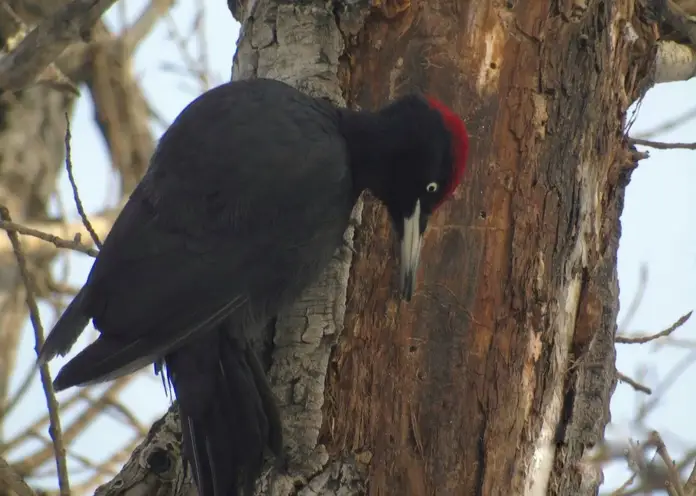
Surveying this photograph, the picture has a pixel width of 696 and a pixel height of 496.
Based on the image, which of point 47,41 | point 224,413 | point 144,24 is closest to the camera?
point 224,413

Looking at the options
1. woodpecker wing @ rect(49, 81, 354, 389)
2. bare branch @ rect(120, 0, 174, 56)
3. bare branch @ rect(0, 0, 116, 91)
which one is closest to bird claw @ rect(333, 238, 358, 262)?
woodpecker wing @ rect(49, 81, 354, 389)

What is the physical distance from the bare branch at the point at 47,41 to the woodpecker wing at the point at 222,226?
1.76 ft

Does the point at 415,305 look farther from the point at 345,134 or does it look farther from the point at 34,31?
the point at 34,31

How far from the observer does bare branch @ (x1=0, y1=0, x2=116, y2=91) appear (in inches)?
127

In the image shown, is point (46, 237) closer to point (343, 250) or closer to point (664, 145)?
point (343, 250)

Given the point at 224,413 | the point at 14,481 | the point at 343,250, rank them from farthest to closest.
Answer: the point at 343,250
the point at 224,413
the point at 14,481

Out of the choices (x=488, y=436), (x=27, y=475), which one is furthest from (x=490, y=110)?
(x=27, y=475)

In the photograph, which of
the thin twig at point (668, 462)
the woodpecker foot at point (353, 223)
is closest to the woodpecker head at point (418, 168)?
the woodpecker foot at point (353, 223)

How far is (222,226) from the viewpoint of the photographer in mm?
2834

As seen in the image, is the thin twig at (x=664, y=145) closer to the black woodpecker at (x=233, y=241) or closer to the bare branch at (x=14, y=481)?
the black woodpecker at (x=233, y=241)

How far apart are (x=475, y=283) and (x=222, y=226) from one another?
0.73 m

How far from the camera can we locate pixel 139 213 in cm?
289

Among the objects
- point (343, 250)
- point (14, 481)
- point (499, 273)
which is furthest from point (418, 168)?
point (14, 481)

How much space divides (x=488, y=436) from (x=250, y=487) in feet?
2.16
